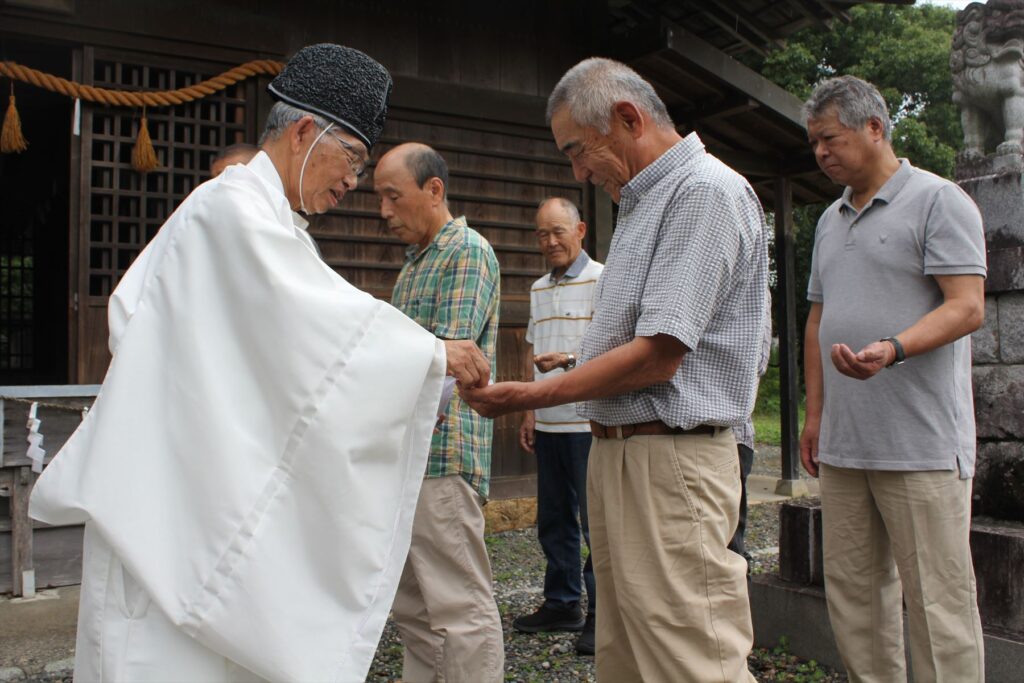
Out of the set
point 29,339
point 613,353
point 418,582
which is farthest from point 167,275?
point 29,339

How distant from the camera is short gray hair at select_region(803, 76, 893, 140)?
2969 millimetres

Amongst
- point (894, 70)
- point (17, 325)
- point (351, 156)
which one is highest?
point (894, 70)

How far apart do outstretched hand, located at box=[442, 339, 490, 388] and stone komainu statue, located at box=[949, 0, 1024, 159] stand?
9.37ft

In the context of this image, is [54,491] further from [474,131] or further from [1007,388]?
[474,131]

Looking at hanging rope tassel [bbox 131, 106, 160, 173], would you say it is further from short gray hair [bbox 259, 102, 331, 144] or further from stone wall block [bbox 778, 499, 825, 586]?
stone wall block [bbox 778, 499, 825, 586]

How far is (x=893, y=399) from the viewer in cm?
290

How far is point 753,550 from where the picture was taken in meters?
6.61

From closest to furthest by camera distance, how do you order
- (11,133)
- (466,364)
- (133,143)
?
(466,364) → (11,133) → (133,143)

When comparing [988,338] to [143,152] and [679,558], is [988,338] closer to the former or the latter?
[679,558]

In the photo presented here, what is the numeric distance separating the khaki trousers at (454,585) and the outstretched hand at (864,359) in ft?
4.47

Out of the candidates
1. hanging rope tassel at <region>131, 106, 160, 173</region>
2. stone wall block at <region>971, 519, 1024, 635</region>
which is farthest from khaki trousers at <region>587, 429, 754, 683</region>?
hanging rope tassel at <region>131, 106, 160, 173</region>

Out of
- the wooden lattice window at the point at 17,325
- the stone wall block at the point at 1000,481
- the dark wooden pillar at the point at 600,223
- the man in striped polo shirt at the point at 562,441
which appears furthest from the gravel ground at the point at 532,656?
the wooden lattice window at the point at 17,325

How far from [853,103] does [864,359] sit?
0.97 m

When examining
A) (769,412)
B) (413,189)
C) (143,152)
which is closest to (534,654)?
(413,189)
